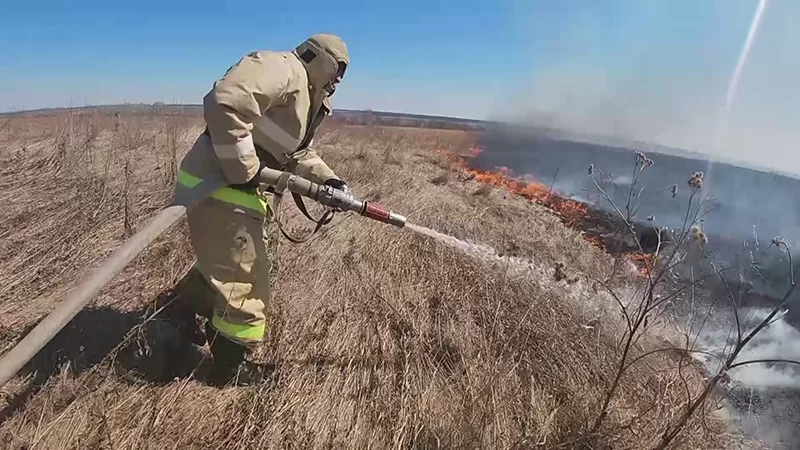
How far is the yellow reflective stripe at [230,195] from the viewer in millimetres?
2963

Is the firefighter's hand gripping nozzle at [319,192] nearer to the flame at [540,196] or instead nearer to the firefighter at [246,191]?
the firefighter at [246,191]

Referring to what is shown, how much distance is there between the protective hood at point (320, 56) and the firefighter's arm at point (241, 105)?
0.93 ft

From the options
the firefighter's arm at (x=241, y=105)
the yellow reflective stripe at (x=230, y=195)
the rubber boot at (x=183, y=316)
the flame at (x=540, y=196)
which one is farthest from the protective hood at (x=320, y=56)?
the flame at (x=540, y=196)

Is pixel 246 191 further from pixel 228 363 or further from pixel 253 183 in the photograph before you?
pixel 228 363

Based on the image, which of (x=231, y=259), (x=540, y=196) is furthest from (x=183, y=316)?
(x=540, y=196)

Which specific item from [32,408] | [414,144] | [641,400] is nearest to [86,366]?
[32,408]

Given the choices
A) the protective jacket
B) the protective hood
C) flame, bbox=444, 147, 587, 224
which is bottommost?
flame, bbox=444, 147, 587, 224

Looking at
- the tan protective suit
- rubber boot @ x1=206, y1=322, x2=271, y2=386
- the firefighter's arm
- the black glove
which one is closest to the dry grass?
rubber boot @ x1=206, y1=322, x2=271, y2=386

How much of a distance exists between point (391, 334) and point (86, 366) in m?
1.94

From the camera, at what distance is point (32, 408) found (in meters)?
2.70

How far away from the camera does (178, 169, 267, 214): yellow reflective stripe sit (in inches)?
117

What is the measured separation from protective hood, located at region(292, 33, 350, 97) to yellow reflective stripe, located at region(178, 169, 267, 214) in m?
0.78

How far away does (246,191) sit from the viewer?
122 inches

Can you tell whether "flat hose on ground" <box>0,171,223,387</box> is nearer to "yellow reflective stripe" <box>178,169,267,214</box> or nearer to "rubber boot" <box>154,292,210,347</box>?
"yellow reflective stripe" <box>178,169,267,214</box>
